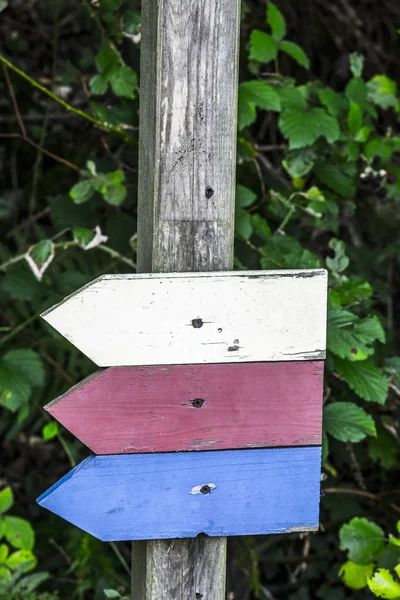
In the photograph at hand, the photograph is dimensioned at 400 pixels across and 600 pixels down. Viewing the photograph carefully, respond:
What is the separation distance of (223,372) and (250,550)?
135cm

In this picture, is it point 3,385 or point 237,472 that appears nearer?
point 237,472

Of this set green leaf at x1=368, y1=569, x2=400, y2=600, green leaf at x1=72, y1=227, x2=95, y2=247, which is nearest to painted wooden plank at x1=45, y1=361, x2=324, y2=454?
green leaf at x1=368, y1=569, x2=400, y2=600

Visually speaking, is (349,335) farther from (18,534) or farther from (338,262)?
(18,534)

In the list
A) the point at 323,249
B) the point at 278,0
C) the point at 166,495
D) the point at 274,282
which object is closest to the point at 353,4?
the point at 278,0

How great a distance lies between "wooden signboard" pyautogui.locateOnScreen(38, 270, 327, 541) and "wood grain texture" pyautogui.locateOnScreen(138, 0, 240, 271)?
0.26 ft

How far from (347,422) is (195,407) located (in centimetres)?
62

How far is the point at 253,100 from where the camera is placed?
186cm

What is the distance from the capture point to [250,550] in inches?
95.2

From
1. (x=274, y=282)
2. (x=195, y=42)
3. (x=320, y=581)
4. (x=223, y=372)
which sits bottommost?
A: (x=320, y=581)

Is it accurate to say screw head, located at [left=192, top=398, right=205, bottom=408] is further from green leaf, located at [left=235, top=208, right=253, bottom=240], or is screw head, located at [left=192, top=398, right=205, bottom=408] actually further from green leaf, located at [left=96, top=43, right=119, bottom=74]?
green leaf, located at [left=96, top=43, right=119, bottom=74]

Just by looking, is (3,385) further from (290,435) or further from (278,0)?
(278,0)

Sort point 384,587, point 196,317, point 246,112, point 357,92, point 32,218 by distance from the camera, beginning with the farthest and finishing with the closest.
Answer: point 32,218, point 357,92, point 246,112, point 384,587, point 196,317

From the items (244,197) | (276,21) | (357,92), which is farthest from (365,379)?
(276,21)

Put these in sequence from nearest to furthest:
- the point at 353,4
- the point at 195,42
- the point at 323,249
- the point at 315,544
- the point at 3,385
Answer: the point at 195,42 → the point at 3,385 → the point at 323,249 → the point at 315,544 → the point at 353,4
